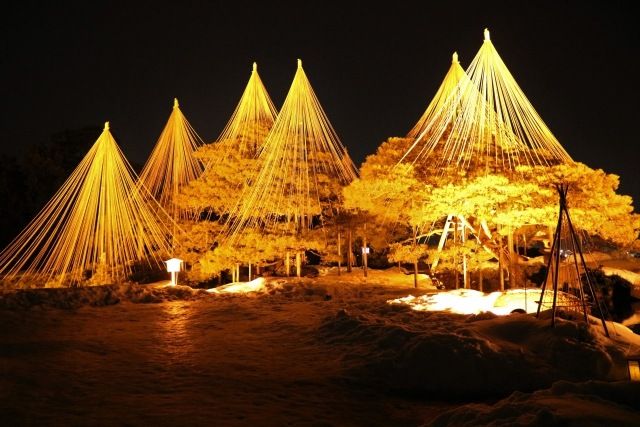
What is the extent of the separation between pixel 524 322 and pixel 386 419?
3.93 m

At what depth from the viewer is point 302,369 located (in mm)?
7629

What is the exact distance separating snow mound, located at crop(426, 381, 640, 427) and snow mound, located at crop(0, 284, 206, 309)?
9.84 metres

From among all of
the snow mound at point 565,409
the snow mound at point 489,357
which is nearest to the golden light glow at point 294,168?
the snow mound at point 489,357

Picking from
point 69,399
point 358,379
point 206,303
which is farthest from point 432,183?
point 69,399

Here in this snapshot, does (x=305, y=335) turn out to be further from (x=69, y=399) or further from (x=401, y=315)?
(x=69, y=399)

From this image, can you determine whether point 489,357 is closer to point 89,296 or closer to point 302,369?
point 302,369

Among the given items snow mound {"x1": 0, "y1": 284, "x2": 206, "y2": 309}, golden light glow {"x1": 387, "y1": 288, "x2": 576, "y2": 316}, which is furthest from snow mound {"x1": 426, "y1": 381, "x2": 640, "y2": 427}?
snow mound {"x1": 0, "y1": 284, "x2": 206, "y2": 309}

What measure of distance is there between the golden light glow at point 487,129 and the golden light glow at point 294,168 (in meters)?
3.80

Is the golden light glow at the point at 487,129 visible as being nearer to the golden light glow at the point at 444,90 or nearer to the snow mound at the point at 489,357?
the golden light glow at the point at 444,90

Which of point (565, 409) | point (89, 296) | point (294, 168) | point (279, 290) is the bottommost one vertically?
point (565, 409)

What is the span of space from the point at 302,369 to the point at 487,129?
1249 centimetres

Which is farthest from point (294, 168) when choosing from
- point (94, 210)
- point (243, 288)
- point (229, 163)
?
point (94, 210)

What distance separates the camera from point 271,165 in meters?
19.8

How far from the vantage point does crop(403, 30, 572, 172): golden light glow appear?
15266 mm
